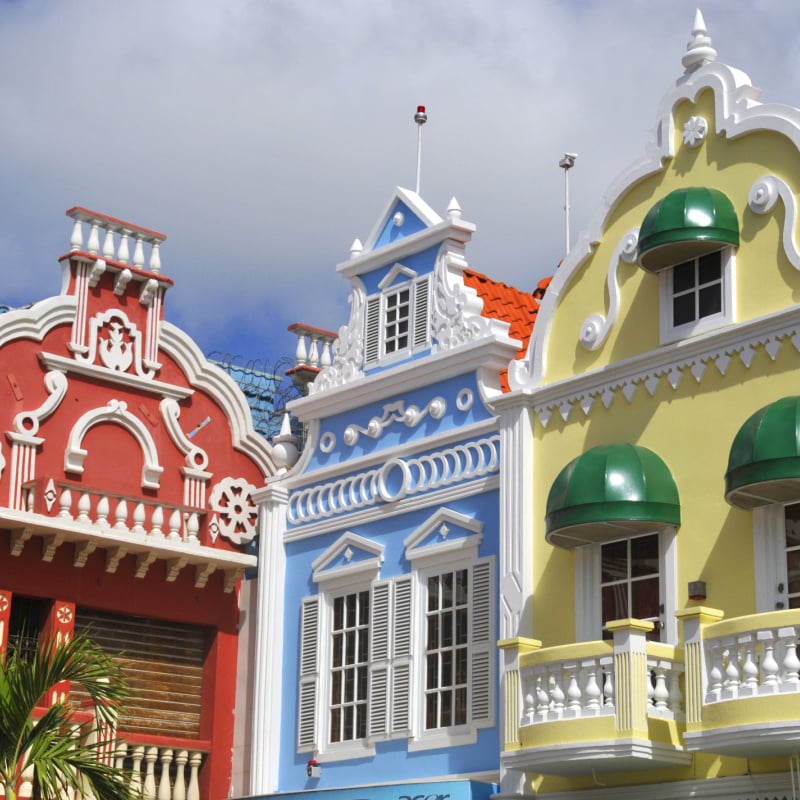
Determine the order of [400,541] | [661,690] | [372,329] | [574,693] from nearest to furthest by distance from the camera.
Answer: [661,690] → [574,693] → [400,541] → [372,329]

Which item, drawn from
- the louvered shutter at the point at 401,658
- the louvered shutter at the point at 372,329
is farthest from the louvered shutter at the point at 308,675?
the louvered shutter at the point at 372,329

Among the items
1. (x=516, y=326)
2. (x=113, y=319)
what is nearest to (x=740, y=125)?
(x=516, y=326)

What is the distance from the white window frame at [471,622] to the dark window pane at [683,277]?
3.34 m

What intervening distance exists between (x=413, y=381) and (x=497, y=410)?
5.30 feet

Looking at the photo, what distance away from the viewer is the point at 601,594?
17.2 meters

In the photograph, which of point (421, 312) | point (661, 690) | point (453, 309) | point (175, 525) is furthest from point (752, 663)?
point (175, 525)

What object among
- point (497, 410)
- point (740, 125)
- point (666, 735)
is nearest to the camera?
point (666, 735)

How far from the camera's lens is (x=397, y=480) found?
20031 millimetres

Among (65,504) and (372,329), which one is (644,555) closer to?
(372,329)

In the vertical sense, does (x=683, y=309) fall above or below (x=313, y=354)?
below

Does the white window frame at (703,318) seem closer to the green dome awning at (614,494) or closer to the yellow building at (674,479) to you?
the yellow building at (674,479)

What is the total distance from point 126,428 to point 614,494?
26.4 ft

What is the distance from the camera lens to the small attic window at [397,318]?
20.3m

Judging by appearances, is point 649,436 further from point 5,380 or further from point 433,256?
point 5,380
